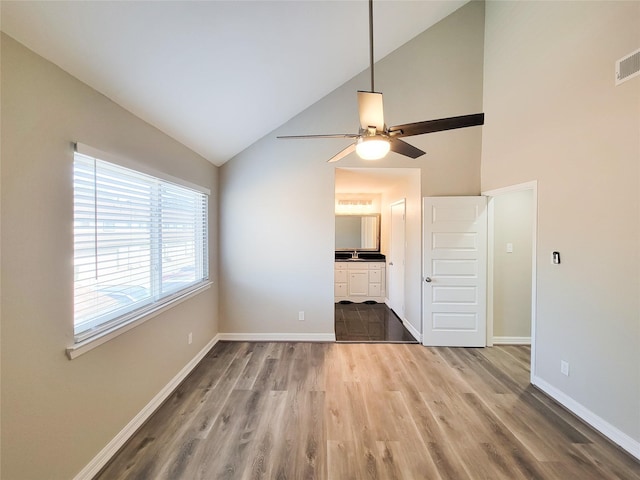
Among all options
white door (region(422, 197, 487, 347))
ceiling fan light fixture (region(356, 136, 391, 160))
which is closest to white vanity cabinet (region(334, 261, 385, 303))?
white door (region(422, 197, 487, 347))

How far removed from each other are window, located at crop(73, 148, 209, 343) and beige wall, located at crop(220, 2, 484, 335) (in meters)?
0.86

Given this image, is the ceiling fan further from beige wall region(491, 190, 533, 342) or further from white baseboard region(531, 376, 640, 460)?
white baseboard region(531, 376, 640, 460)

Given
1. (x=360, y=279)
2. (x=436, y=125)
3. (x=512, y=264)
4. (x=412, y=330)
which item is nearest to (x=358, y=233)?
(x=360, y=279)

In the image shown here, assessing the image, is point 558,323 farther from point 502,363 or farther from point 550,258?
point 502,363

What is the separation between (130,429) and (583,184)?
4.11 meters

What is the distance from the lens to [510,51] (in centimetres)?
292

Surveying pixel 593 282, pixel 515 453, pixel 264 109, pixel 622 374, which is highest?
pixel 264 109

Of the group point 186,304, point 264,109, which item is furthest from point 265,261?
point 264,109

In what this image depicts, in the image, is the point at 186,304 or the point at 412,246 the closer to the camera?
the point at 186,304

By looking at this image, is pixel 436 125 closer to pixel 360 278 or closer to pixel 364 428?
pixel 364 428

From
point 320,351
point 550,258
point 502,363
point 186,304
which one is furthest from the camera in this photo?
point 320,351

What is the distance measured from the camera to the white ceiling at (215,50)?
1.33 m

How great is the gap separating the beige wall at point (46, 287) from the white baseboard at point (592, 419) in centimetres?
362

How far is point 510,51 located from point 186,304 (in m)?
4.67
